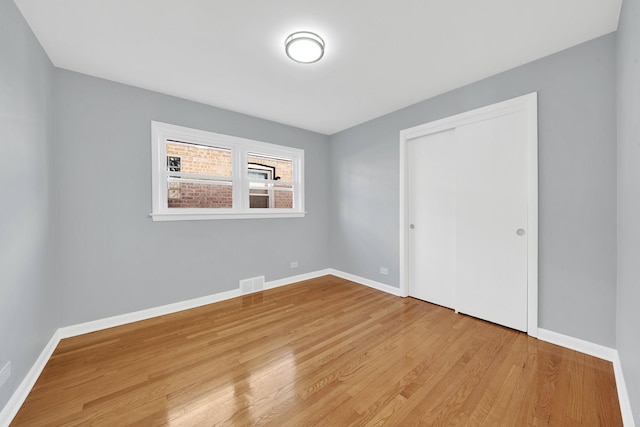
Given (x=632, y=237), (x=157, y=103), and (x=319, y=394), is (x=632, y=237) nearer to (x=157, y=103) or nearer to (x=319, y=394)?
(x=319, y=394)

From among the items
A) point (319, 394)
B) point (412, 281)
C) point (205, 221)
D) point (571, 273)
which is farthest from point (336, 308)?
point (571, 273)

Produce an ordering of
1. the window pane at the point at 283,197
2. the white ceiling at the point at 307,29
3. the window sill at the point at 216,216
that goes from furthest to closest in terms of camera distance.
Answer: the window pane at the point at 283,197, the window sill at the point at 216,216, the white ceiling at the point at 307,29

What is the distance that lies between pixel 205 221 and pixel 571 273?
12.7 feet

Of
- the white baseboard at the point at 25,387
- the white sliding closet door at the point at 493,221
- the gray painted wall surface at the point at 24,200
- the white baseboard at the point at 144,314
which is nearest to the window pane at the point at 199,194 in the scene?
the gray painted wall surface at the point at 24,200

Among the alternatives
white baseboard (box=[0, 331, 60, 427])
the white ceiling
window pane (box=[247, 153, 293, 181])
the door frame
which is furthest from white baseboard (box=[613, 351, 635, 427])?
window pane (box=[247, 153, 293, 181])

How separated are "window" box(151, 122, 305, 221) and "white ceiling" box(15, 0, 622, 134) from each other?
62 cm

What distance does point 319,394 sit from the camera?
160 cm

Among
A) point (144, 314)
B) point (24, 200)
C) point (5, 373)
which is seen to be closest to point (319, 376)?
point (5, 373)

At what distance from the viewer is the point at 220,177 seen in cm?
329

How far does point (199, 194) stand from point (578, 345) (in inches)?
166

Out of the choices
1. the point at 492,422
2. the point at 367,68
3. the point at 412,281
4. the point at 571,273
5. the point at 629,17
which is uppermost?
the point at 367,68

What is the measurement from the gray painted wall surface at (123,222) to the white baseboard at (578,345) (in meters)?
3.41

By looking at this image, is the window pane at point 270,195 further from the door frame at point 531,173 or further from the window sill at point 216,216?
the door frame at point 531,173

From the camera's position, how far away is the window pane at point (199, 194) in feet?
9.85
